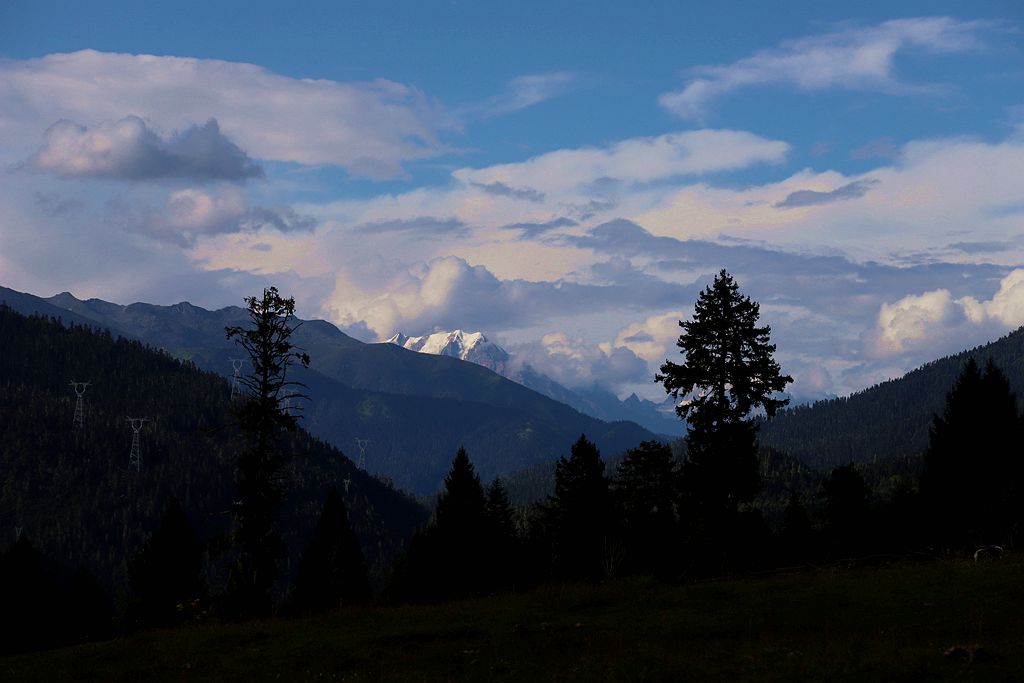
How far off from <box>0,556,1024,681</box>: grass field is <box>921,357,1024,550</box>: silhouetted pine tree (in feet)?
140

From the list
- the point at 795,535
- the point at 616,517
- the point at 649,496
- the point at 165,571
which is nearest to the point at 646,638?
the point at 649,496

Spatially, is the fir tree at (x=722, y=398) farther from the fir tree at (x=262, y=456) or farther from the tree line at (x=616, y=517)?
the fir tree at (x=262, y=456)

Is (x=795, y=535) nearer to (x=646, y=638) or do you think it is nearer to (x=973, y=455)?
(x=973, y=455)

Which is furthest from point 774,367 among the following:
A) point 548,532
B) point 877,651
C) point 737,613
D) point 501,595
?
point 548,532

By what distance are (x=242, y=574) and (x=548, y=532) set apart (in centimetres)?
4565

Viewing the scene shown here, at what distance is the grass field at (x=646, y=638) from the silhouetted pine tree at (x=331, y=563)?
6205 cm

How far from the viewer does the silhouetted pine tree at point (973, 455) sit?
65125mm

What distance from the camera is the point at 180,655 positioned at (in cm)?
2398

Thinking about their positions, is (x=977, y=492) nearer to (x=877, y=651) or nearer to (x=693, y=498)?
(x=693, y=498)

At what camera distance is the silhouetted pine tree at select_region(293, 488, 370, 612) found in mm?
89188

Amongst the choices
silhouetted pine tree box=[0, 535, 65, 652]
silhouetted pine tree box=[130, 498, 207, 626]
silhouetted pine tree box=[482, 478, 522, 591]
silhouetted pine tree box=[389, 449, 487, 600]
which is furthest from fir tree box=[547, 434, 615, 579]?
silhouetted pine tree box=[0, 535, 65, 652]

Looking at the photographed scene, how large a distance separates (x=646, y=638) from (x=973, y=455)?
181 ft

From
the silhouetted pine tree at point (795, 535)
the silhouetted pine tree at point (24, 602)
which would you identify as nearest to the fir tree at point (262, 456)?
the silhouetted pine tree at point (24, 602)

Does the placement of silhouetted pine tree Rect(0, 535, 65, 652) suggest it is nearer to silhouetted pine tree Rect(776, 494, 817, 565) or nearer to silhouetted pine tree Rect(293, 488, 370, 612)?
silhouetted pine tree Rect(293, 488, 370, 612)
